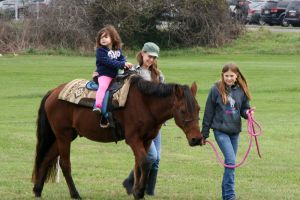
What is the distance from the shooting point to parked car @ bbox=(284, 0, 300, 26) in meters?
56.8

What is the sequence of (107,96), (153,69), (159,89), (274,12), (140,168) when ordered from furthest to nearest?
(274,12)
(153,69)
(107,96)
(140,168)
(159,89)

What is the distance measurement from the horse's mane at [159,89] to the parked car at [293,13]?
48.0m

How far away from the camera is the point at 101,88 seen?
10.2 m

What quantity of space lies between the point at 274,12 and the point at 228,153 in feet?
168

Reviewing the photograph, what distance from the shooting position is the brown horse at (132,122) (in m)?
9.51

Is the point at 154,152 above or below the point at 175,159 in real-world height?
above

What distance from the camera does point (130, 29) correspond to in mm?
46312

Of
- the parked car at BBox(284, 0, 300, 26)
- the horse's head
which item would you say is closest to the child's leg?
the horse's head

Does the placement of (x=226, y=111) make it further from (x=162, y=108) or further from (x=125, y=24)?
(x=125, y=24)

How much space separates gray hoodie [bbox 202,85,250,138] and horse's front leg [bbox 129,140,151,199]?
76 cm

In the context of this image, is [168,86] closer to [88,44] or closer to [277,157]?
[277,157]

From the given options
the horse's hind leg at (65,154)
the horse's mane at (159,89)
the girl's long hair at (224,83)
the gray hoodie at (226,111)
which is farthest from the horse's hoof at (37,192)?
the girl's long hair at (224,83)

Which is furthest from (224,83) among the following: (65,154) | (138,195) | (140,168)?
(65,154)

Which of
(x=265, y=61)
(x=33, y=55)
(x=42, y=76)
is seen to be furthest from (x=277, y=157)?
(x=33, y=55)
